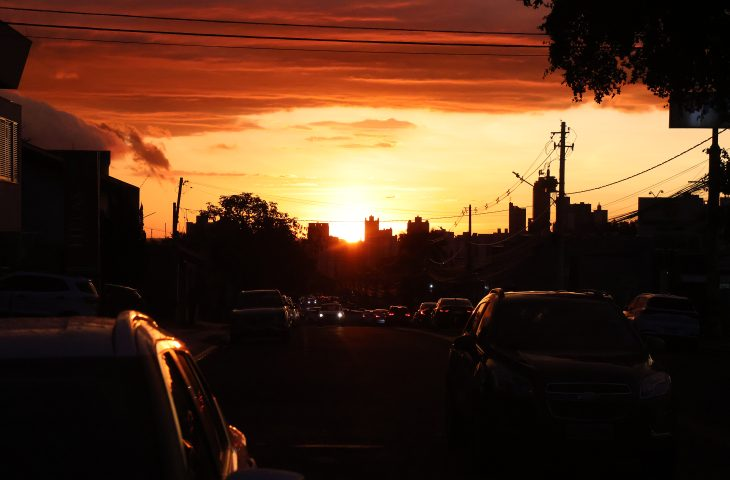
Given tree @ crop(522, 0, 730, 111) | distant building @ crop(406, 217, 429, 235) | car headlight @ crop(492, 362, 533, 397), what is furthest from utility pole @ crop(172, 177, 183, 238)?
distant building @ crop(406, 217, 429, 235)

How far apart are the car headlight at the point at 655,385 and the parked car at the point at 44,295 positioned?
2138cm

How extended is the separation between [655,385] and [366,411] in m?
6.27

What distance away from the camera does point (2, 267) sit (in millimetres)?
38188

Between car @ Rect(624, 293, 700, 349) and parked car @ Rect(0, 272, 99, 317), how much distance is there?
16876mm

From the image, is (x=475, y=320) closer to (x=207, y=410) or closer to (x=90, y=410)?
(x=207, y=410)

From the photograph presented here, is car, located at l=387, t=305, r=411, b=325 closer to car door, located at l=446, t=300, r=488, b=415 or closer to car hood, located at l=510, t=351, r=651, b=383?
car door, located at l=446, t=300, r=488, b=415

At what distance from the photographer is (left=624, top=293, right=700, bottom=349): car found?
3425 centimetres

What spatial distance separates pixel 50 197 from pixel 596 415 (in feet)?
139

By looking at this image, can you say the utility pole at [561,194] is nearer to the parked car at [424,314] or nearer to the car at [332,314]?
the parked car at [424,314]

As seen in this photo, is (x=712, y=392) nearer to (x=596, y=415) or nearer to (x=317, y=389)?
(x=317, y=389)

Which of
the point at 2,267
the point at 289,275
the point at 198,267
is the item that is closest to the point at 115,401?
the point at 2,267

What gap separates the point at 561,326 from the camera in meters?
11.3

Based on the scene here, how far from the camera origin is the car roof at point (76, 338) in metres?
3.51

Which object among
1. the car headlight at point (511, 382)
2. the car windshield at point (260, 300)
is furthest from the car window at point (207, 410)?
the car windshield at point (260, 300)
